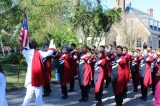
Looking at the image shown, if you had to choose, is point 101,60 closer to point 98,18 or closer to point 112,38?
point 98,18

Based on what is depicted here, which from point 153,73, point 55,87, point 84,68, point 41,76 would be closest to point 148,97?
point 153,73

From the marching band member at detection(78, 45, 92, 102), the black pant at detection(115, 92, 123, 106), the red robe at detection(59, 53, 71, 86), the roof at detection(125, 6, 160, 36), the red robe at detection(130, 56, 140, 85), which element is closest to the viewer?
the black pant at detection(115, 92, 123, 106)

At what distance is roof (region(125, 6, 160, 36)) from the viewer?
2852 inches

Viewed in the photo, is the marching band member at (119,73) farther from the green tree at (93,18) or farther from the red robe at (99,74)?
the green tree at (93,18)

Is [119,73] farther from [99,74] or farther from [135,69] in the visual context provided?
[135,69]

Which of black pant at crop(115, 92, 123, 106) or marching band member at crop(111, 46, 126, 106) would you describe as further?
black pant at crop(115, 92, 123, 106)

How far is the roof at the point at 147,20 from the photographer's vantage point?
238 ft

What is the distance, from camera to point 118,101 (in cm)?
1308

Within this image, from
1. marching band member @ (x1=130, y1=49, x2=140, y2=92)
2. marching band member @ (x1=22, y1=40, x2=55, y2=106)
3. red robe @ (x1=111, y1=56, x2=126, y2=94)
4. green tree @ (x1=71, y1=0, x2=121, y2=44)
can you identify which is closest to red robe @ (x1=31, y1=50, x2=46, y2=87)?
marching band member @ (x1=22, y1=40, x2=55, y2=106)

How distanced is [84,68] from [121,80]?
1.64 metres

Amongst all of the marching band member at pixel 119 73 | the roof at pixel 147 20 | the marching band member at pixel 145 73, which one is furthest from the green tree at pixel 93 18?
the roof at pixel 147 20

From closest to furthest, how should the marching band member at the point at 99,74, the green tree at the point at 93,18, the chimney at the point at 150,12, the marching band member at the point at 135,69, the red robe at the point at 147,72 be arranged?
the marching band member at the point at 99,74, the red robe at the point at 147,72, the marching band member at the point at 135,69, the green tree at the point at 93,18, the chimney at the point at 150,12

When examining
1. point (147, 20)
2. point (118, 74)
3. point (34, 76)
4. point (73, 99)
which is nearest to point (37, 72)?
point (34, 76)

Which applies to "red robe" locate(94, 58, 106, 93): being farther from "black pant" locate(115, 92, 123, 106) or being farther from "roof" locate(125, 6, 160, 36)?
"roof" locate(125, 6, 160, 36)
